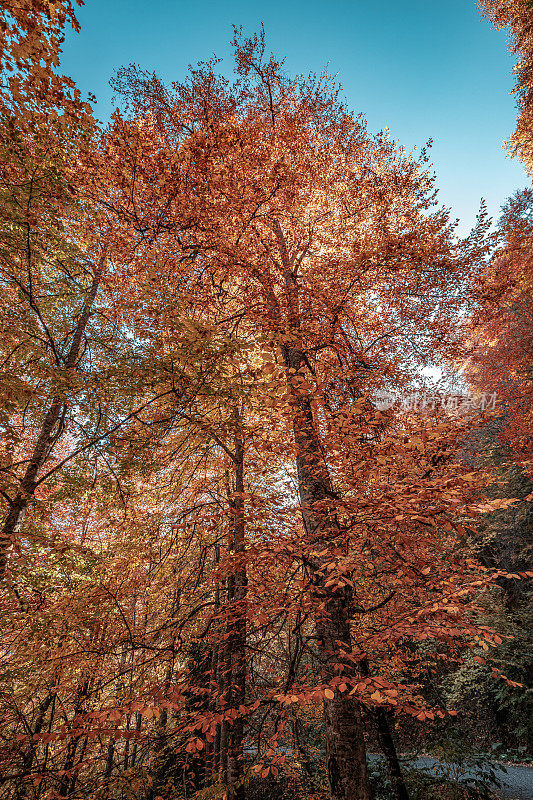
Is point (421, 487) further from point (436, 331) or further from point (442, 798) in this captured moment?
point (442, 798)

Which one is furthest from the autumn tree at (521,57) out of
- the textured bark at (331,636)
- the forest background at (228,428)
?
the textured bark at (331,636)

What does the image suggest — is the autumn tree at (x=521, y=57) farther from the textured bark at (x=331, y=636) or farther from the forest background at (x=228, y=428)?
the textured bark at (x=331, y=636)

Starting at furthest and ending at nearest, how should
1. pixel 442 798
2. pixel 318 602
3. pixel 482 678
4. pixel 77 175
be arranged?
pixel 482 678, pixel 442 798, pixel 77 175, pixel 318 602

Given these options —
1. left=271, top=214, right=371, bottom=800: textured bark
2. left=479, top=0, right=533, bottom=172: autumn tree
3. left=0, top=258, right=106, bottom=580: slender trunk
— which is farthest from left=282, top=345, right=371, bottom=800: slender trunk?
left=479, top=0, right=533, bottom=172: autumn tree

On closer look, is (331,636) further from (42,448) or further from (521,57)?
(521,57)

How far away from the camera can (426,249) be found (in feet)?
17.9

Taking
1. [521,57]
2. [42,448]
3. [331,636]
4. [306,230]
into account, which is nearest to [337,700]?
[331,636]

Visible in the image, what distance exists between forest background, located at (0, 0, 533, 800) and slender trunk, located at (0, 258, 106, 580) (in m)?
0.08

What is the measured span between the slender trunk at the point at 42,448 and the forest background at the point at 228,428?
0.27 ft

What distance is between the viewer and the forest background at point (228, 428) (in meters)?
3.60

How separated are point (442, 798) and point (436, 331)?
10.1 meters

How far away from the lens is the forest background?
3598 mm

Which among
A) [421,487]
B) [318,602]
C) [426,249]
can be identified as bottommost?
[318,602]

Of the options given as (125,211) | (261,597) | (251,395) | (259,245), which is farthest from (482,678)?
(125,211)
